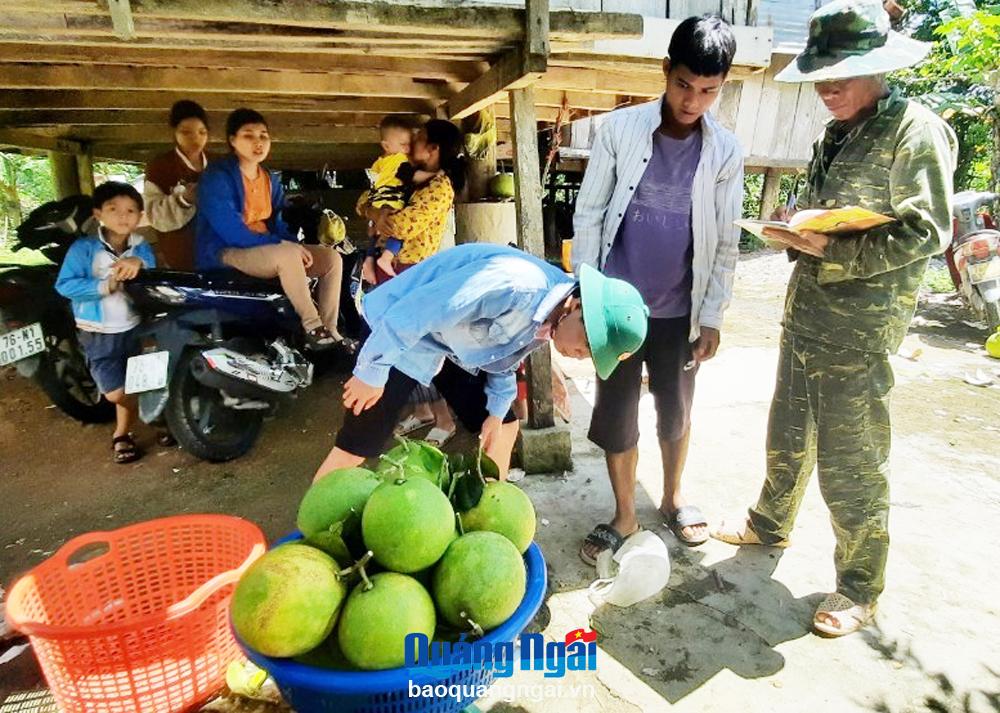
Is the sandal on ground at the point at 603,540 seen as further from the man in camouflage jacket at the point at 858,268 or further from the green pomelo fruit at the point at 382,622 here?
the green pomelo fruit at the point at 382,622

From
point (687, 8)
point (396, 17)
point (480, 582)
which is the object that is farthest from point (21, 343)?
point (687, 8)

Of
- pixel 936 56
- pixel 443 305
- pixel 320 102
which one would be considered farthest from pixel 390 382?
pixel 936 56

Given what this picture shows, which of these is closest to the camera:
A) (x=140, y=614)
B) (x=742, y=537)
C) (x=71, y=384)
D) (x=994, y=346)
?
(x=140, y=614)

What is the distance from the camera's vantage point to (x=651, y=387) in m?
2.99

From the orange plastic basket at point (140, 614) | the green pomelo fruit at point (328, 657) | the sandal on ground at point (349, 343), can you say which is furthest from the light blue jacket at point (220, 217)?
the green pomelo fruit at point (328, 657)

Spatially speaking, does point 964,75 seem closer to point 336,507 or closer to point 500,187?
point 500,187

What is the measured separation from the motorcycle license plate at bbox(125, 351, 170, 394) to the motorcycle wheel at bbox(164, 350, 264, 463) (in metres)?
0.09

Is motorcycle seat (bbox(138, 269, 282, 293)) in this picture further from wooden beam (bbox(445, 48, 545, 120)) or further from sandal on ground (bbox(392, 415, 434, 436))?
wooden beam (bbox(445, 48, 545, 120))

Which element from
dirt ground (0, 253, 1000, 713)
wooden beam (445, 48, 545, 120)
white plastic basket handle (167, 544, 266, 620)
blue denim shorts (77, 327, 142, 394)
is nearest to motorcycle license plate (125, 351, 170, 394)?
blue denim shorts (77, 327, 142, 394)

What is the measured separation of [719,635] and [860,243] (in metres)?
1.60

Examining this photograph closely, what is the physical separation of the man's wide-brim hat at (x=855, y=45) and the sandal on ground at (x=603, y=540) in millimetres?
2073

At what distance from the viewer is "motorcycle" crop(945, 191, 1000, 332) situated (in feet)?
21.1

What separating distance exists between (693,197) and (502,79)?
1389 millimetres

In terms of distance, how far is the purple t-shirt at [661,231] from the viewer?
2.64 m
